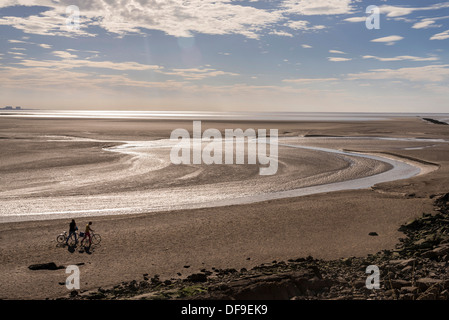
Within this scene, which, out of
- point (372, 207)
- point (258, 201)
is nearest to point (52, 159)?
point (258, 201)

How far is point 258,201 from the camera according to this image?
28.5 m

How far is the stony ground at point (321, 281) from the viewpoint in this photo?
12.0 m

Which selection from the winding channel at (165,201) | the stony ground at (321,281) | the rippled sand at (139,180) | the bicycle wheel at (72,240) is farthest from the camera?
the rippled sand at (139,180)

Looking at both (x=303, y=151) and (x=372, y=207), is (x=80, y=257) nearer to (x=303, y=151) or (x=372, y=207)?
(x=372, y=207)

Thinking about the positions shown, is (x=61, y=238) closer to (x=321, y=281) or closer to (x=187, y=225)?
(x=187, y=225)

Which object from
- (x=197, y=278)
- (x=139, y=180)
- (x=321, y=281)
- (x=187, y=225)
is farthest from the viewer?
(x=139, y=180)

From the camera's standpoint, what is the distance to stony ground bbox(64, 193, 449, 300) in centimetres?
1198

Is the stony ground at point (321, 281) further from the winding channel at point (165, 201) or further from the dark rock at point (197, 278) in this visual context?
the winding channel at point (165, 201)

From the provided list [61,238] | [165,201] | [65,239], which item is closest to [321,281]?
[65,239]

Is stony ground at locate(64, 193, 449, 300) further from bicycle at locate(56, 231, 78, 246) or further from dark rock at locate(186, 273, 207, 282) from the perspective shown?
bicycle at locate(56, 231, 78, 246)

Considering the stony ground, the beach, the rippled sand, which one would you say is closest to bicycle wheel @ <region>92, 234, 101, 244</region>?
the beach

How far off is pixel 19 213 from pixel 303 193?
63.5 feet

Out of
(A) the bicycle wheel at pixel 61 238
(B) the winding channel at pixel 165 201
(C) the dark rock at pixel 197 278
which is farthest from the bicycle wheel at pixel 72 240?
(C) the dark rock at pixel 197 278

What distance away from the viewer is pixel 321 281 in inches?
505
